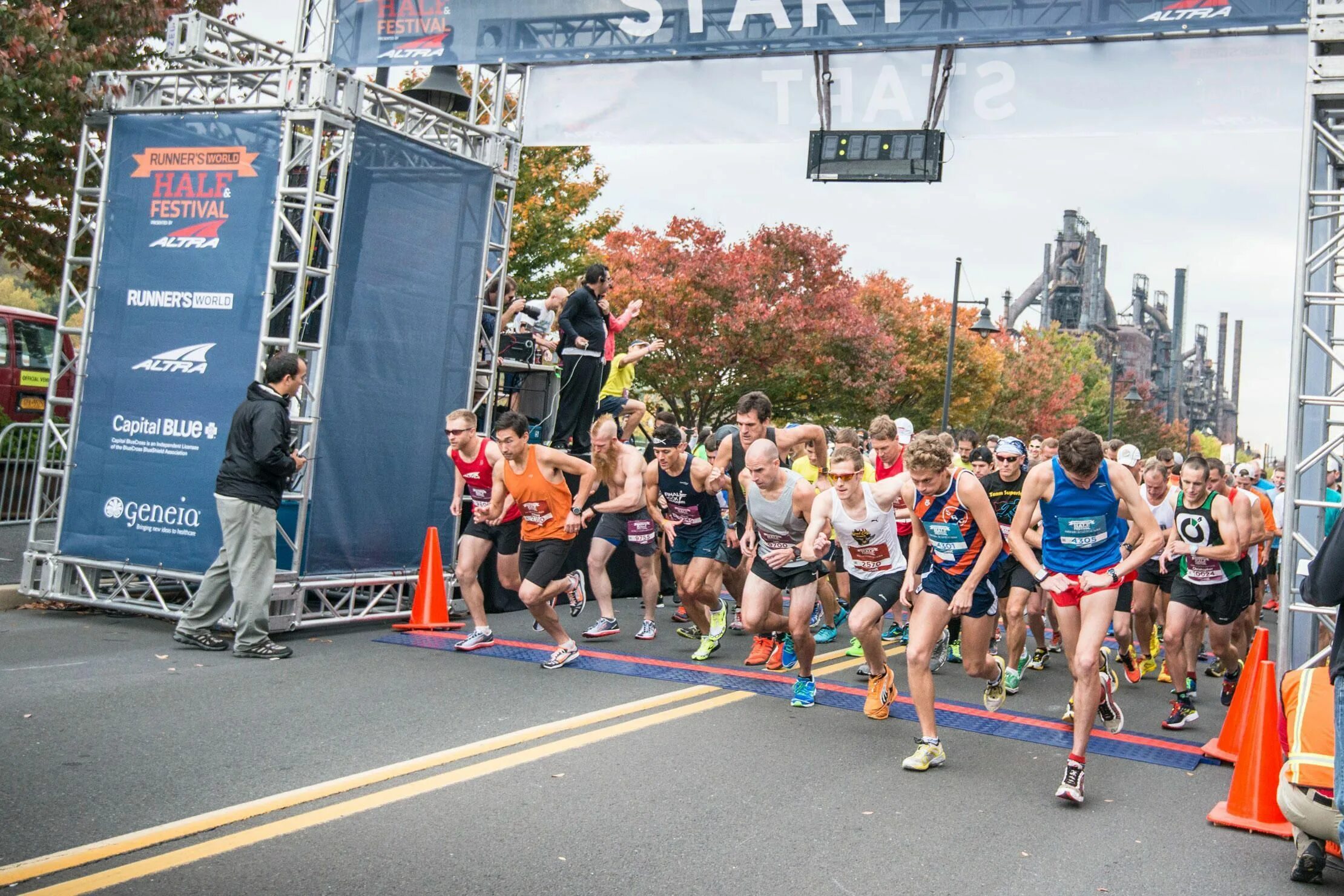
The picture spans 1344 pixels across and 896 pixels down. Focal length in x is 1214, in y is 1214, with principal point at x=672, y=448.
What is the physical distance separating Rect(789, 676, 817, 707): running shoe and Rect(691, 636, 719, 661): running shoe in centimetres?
183

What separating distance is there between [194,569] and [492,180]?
476 centimetres

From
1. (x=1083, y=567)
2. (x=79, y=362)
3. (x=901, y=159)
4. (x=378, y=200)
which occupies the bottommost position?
(x=1083, y=567)

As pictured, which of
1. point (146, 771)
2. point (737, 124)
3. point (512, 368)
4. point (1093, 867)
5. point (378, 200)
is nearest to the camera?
point (1093, 867)

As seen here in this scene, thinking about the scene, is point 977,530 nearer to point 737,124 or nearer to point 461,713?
point 461,713

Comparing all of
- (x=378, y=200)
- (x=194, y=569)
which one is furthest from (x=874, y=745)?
(x=378, y=200)

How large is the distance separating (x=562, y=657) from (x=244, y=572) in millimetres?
2498

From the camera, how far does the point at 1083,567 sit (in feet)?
23.2

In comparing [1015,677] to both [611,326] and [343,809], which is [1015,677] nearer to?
[343,809]

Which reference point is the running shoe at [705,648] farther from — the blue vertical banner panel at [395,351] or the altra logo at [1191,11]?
the altra logo at [1191,11]

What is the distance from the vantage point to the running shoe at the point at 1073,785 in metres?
6.21

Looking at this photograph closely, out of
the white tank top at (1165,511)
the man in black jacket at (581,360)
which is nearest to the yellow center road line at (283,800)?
the white tank top at (1165,511)

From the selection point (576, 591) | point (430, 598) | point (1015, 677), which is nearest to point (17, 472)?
point (430, 598)

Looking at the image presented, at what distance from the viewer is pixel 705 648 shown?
10.3 metres

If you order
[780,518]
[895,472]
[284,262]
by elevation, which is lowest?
[780,518]
